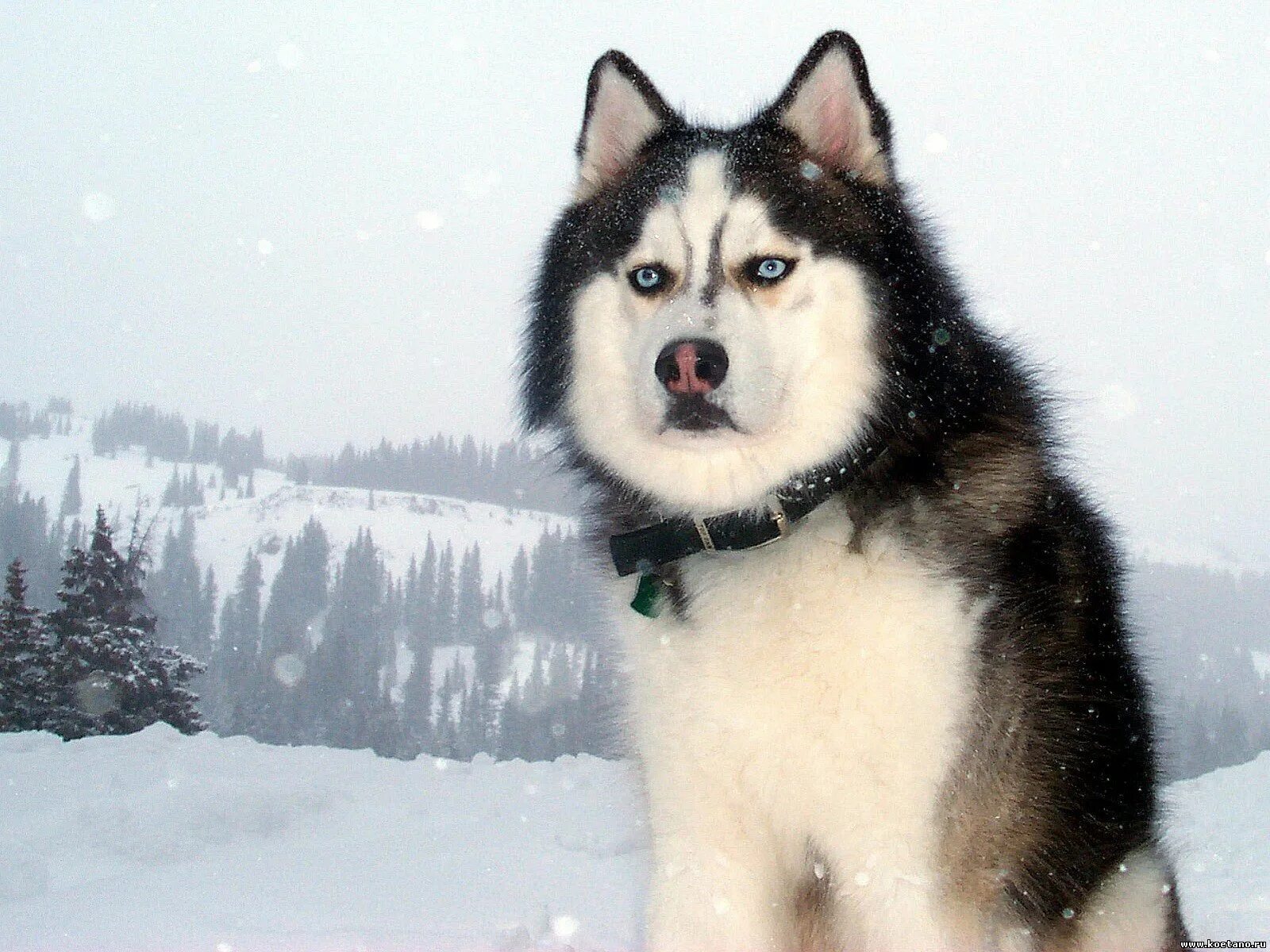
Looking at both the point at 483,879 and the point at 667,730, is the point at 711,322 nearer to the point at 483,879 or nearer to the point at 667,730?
the point at 667,730

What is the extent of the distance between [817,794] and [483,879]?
126 inches

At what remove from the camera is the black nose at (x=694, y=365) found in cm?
251

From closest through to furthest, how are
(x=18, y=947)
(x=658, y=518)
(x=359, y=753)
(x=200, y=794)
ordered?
(x=658, y=518) < (x=18, y=947) < (x=200, y=794) < (x=359, y=753)

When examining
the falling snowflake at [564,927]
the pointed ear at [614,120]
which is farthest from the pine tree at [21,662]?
the pointed ear at [614,120]

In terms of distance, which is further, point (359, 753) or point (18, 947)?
point (359, 753)

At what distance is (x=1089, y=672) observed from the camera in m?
2.72

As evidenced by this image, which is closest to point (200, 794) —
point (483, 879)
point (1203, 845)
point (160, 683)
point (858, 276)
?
point (483, 879)

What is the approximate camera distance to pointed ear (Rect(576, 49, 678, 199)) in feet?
10.7

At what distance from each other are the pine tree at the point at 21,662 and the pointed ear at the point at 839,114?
59.3 feet

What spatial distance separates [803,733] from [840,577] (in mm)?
410

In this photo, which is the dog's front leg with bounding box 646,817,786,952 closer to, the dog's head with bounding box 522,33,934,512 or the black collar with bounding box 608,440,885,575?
the black collar with bounding box 608,440,885,575

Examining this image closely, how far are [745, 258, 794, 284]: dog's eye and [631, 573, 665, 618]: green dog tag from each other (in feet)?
2.91

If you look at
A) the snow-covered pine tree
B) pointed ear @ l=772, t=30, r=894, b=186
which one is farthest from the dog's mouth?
the snow-covered pine tree

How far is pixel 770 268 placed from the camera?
271 centimetres
